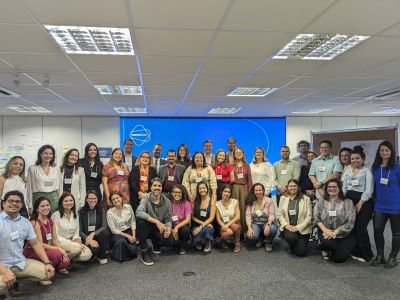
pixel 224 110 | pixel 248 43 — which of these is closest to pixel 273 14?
pixel 248 43

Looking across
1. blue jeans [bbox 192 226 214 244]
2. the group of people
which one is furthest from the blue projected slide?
blue jeans [bbox 192 226 214 244]

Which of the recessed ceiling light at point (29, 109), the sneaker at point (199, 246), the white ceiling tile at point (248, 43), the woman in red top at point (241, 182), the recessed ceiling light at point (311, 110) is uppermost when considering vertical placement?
the white ceiling tile at point (248, 43)

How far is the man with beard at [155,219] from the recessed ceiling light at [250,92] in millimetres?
2440

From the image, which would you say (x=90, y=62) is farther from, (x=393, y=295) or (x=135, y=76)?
(x=393, y=295)

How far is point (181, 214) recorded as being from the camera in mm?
4316

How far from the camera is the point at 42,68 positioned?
4113mm

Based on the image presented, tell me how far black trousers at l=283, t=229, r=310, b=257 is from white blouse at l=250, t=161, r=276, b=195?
92cm

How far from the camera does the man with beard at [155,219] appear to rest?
13.3 ft

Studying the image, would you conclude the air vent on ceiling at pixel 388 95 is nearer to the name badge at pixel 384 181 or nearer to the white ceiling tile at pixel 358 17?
the name badge at pixel 384 181

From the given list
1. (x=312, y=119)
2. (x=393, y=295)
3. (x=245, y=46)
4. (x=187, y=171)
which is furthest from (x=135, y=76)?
(x=312, y=119)

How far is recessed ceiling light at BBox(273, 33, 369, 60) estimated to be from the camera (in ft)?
10.7

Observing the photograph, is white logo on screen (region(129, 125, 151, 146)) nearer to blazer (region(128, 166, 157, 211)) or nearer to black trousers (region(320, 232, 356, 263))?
blazer (region(128, 166, 157, 211))

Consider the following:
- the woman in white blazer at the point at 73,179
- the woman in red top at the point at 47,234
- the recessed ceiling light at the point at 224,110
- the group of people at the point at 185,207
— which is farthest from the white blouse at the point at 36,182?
the recessed ceiling light at the point at 224,110

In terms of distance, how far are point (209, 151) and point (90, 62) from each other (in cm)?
222
